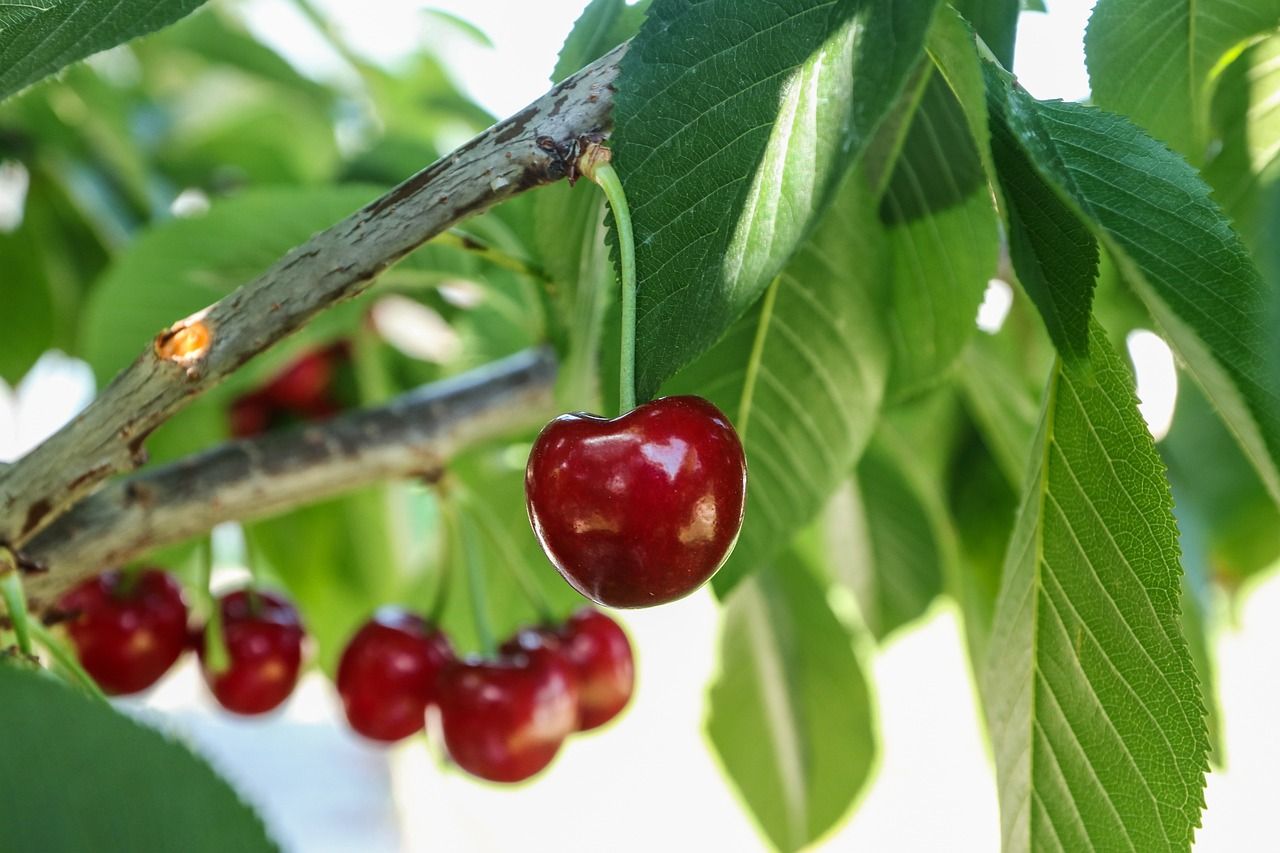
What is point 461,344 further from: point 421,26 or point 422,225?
point 422,225

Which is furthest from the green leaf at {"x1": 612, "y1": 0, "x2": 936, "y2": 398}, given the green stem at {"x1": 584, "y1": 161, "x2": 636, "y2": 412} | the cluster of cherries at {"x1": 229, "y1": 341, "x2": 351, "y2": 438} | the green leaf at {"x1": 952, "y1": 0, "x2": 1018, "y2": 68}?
the cluster of cherries at {"x1": 229, "y1": 341, "x2": 351, "y2": 438}

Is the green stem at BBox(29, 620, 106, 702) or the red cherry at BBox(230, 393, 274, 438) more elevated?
the red cherry at BBox(230, 393, 274, 438)

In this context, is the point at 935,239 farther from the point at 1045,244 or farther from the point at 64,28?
the point at 64,28

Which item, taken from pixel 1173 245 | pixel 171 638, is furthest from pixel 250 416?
pixel 1173 245

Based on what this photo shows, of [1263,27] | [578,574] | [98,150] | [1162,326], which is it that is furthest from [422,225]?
[98,150]

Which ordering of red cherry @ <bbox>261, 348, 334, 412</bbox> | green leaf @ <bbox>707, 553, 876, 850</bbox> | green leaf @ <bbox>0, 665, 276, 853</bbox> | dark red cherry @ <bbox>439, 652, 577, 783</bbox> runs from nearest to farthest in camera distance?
green leaf @ <bbox>0, 665, 276, 853</bbox> < dark red cherry @ <bbox>439, 652, 577, 783</bbox> < green leaf @ <bbox>707, 553, 876, 850</bbox> < red cherry @ <bbox>261, 348, 334, 412</bbox>

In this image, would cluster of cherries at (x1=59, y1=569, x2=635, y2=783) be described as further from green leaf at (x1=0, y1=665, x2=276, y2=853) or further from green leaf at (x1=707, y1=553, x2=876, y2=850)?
green leaf at (x1=0, y1=665, x2=276, y2=853)

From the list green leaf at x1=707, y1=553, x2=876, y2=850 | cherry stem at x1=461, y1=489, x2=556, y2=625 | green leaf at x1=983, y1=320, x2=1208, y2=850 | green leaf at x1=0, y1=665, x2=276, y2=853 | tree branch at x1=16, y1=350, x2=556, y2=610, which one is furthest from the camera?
green leaf at x1=707, y1=553, x2=876, y2=850
